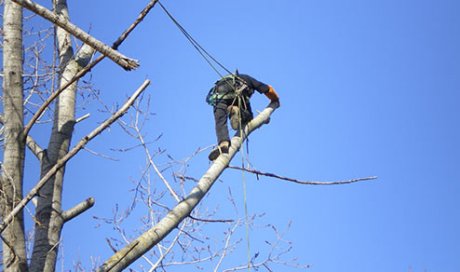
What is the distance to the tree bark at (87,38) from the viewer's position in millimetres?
2389

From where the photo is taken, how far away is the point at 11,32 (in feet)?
10.6

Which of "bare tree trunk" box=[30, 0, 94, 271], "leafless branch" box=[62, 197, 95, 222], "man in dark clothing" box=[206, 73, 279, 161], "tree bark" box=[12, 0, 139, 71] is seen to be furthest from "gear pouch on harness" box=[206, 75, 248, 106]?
"tree bark" box=[12, 0, 139, 71]

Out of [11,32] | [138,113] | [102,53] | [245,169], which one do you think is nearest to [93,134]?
[102,53]

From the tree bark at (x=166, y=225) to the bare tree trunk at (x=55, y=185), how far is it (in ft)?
1.04

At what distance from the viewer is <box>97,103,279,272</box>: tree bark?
9.53 feet

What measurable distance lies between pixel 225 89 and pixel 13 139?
3541mm

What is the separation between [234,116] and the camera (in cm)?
581

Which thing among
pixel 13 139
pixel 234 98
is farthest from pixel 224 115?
pixel 13 139

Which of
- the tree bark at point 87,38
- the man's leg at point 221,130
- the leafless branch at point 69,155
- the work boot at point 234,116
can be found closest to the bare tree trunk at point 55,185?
the leafless branch at point 69,155

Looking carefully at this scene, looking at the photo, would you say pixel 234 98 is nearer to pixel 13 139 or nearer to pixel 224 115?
pixel 224 115

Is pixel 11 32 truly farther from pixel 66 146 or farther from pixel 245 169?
pixel 245 169

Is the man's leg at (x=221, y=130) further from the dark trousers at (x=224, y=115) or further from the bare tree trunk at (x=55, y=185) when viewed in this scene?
the bare tree trunk at (x=55, y=185)

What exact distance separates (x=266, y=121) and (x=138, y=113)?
1.13 metres

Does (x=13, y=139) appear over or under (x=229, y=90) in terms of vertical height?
under
